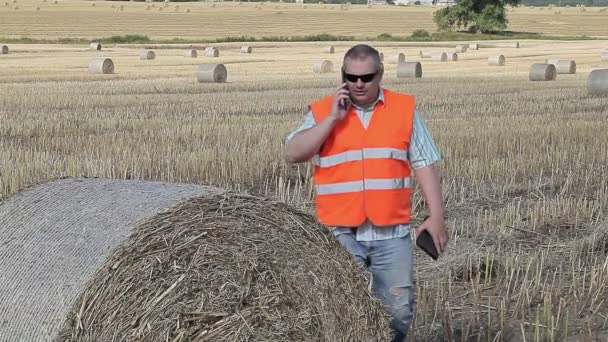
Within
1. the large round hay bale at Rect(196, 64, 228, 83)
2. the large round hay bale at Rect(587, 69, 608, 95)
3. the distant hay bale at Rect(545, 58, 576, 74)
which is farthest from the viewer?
the distant hay bale at Rect(545, 58, 576, 74)

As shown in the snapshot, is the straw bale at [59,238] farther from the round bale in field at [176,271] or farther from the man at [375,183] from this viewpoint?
the man at [375,183]

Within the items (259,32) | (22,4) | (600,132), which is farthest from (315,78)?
(22,4)

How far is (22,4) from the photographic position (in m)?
73.2

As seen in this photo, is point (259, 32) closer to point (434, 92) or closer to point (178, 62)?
point (178, 62)

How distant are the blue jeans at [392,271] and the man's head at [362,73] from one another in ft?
2.05

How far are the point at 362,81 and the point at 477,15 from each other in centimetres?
6341

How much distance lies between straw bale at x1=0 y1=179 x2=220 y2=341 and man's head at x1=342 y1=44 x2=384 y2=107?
0.77 m

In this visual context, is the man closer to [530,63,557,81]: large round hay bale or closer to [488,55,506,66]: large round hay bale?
[530,63,557,81]: large round hay bale

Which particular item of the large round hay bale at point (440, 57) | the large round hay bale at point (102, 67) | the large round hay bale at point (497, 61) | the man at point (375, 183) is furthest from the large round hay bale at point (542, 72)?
the man at point (375, 183)

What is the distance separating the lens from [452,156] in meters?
11.8

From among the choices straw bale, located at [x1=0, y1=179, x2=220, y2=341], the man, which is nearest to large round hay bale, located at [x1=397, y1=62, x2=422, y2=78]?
the man

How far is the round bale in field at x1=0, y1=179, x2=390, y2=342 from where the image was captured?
4156 mm

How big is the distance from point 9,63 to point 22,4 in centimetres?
4312

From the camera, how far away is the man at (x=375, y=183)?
4.82 meters
